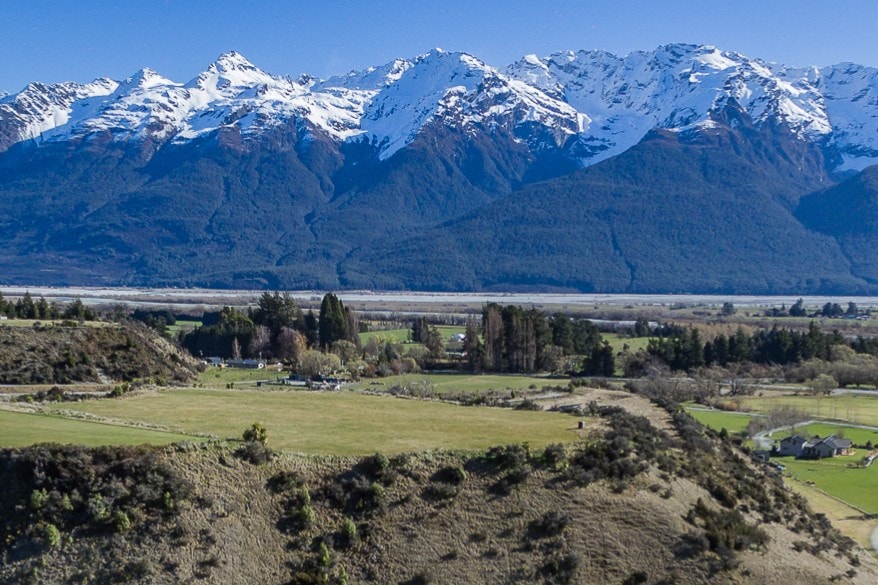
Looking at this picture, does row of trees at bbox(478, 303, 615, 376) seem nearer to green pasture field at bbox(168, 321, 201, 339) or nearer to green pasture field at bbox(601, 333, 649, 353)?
green pasture field at bbox(601, 333, 649, 353)

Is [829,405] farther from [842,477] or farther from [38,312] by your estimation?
[38,312]

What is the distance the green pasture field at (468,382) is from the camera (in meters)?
79.9

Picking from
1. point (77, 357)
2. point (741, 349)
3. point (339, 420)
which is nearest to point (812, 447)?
point (339, 420)

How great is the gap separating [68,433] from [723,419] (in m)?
52.3

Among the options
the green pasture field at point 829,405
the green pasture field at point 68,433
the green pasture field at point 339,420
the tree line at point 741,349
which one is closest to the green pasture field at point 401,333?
the tree line at point 741,349

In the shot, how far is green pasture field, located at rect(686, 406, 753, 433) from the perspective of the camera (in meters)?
72.2

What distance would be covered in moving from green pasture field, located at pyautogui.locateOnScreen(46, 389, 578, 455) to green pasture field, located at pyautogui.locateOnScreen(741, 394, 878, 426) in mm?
41248

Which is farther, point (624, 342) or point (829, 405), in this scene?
point (624, 342)

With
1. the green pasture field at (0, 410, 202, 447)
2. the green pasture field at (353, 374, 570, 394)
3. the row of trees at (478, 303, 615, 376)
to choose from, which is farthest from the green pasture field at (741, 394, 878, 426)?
the green pasture field at (0, 410, 202, 447)

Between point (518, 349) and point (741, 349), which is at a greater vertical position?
point (518, 349)

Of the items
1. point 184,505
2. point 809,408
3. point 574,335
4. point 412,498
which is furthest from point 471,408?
point 574,335

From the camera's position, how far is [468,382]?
88812 millimetres

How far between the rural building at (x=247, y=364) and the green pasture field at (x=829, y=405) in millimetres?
40002

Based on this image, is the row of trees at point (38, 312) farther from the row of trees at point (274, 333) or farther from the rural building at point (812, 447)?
the rural building at point (812, 447)
